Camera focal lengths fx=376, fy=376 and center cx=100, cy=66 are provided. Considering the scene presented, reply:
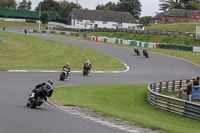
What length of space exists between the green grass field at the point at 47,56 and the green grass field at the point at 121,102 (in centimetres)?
1565

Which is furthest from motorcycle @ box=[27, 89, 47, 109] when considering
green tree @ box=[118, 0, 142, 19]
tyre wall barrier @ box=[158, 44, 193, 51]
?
green tree @ box=[118, 0, 142, 19]

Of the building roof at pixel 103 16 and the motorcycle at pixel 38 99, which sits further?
the building roof at pixel 103 16

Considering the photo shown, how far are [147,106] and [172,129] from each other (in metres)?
7.89

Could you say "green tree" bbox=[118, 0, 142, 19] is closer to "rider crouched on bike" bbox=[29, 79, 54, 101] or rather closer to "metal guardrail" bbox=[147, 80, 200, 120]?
"metal guardrail" bbox=[147, 80, 200, 120]

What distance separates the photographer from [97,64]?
44.9m

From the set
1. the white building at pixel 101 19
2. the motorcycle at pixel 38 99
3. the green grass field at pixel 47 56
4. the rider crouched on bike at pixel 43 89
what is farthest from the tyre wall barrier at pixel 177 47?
the white building at pixel 101 19

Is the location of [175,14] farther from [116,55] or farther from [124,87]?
[124,87]

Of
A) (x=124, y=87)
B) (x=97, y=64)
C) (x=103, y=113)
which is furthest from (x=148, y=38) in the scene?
(x=103, y=113)

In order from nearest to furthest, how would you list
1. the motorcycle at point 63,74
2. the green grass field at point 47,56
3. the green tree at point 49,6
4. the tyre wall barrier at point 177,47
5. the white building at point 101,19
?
1. the motorcycle at point 63,74
2. the green grass field at point 47,56
3. the tyre wall barrier at point 177,47
4. the white building at point 101,19
5. the green tree at point 49,6

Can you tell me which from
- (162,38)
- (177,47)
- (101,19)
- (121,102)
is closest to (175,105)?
(121,102)

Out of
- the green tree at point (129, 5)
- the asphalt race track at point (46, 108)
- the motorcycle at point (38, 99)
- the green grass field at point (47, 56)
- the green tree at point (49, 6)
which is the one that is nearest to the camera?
the asphalt race track at point (46, 108)

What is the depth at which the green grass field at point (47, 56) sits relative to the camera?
4191 centimetres

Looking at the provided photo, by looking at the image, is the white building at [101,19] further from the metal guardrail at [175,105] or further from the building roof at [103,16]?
the metal guardrail at [175,105]

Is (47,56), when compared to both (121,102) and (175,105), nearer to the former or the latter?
(121,102)
